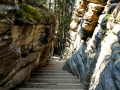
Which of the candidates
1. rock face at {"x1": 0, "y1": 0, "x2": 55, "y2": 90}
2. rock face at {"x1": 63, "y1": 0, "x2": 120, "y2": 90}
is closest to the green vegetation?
rock face at {"x1": 0, "y1": 0, "x2": 55, "y2": 90}

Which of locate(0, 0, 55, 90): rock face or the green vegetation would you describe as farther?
the green vegetation

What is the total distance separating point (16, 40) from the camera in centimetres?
811

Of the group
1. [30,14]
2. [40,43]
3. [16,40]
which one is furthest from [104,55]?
[40,43]

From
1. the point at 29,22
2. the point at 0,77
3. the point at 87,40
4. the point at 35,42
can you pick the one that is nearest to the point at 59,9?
the point at 87,40

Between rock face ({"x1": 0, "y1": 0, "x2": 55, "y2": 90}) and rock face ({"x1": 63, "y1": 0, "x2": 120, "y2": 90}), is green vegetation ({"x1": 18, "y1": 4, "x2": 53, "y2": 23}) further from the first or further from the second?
rock face ({"x1": 63, "y1": 0, "x2": 120, "y2": 90})

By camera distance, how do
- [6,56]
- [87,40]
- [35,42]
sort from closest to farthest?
[6,56] → [35,42] → [87,40]

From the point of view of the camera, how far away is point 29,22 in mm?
8898

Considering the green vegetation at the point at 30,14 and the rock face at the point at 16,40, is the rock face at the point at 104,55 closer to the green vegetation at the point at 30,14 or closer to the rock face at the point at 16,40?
the rock face at the point at 16,40

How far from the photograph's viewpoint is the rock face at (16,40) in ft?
20.6

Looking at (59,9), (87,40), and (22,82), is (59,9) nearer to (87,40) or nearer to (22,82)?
(87,40)

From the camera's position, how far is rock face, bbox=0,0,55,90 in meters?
6.28

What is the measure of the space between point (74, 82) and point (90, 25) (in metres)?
3.92

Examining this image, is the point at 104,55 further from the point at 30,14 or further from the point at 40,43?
the point at 40,43

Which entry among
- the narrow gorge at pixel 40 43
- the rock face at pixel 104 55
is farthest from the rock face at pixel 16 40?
the rock face at pixel 104 55
